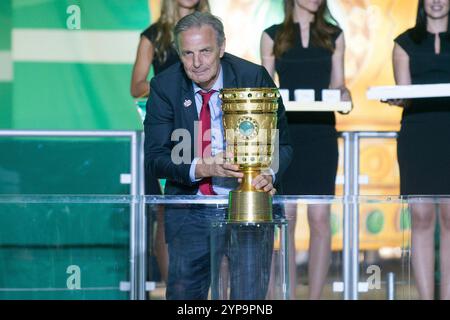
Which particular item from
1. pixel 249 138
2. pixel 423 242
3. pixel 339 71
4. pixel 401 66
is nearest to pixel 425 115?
pixel 401 66

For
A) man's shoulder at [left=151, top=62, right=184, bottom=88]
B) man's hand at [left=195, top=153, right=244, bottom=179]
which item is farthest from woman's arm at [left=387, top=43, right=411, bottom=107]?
man's hand at [left=195, top=153, right=244, bottom=179]

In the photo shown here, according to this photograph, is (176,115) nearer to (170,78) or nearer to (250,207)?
(170,78)

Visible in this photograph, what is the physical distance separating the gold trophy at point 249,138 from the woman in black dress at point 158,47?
8.43 feet

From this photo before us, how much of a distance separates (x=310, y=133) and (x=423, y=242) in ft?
7.98

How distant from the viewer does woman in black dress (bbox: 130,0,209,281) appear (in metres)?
6.56

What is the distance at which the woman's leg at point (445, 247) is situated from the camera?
13.8ft

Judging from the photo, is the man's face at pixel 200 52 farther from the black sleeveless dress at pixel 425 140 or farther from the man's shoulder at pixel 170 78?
the black sleeveless dress at pixel 425 140

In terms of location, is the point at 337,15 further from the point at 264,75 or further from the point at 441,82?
the point at 264,75

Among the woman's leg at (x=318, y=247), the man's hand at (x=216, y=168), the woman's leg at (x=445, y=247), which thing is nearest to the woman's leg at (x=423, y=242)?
the woman's leg at (x=445, y=247)

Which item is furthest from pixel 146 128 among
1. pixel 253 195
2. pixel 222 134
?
pixel 253 195

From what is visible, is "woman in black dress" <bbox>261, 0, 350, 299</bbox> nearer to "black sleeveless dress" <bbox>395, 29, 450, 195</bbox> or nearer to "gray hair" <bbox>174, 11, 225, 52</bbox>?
"black sleeveless dress" <bbox>395, 29, 450, 195</bbox>

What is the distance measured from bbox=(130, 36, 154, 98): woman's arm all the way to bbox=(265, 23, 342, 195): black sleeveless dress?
0.71m

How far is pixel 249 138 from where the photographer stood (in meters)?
3.99

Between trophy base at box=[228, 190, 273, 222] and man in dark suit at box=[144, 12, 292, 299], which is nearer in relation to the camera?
trophy base at box=[228, 190, 273, 222]
